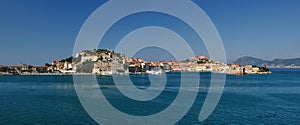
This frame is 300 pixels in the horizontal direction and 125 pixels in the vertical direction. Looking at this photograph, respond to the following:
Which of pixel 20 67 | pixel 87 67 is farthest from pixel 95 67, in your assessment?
pixel 20 67

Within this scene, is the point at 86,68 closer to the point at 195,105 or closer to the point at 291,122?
the point at 195,105

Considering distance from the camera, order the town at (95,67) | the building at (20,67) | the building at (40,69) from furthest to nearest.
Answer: the building at (20,67), the building at (40,69), the town at (95,67)

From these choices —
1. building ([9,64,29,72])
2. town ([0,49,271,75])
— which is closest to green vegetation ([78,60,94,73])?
town ([0,49,271,75])

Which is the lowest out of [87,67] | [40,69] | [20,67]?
[40,69]

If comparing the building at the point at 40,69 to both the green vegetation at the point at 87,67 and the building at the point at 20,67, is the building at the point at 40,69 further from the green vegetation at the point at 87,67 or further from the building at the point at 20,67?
the green vegetation at the point at 87,67

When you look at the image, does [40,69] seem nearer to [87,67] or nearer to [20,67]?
[20,67]

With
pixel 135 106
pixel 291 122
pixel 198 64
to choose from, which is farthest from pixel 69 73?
pixel 291 122

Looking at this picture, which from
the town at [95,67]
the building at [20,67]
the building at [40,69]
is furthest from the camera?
the building at [20,67]

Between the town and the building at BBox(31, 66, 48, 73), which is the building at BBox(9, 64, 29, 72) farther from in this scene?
the building at BBox(31, 66, 48, 73)

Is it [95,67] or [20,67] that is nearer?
[95,67]

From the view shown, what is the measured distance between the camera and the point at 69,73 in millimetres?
81125

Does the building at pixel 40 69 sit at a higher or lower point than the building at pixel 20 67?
lower

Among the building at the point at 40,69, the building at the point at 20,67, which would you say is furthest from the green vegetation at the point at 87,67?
the building at the point at 20,67

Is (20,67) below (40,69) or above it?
above
